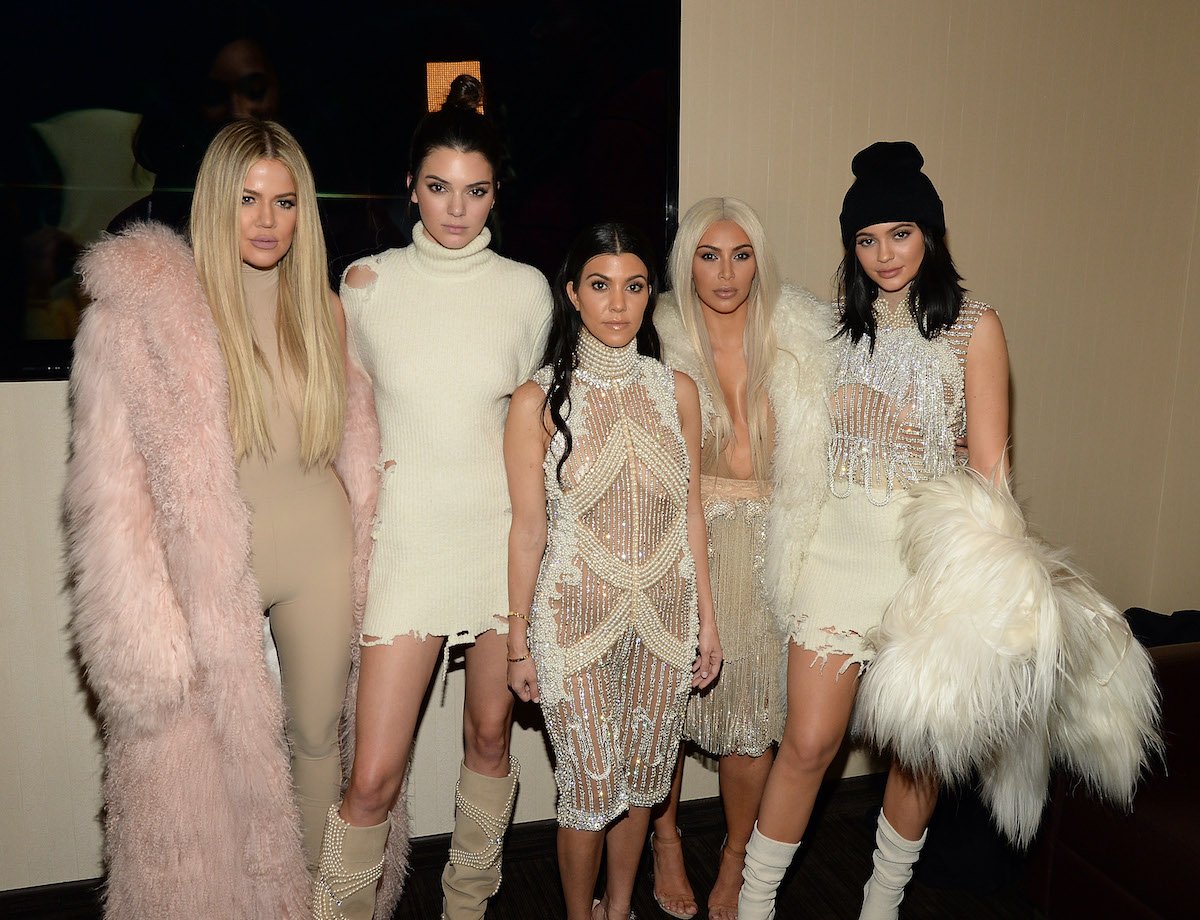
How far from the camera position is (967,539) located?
2006mm

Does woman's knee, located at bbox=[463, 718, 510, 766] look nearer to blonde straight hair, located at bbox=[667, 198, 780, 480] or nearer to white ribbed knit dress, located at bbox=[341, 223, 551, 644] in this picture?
white ribbed knit dress, located at bbox=[341, 223, 551, 644]

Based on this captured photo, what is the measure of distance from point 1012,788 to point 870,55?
7.21ft

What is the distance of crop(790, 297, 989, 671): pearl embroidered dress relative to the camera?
220 centimetres

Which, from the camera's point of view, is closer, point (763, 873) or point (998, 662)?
point (998, 662)

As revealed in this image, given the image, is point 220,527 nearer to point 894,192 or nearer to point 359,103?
point 359,103

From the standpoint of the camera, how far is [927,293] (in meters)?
2.22

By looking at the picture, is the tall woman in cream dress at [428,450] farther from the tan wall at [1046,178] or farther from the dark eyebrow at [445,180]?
the tan wall at [1046,178]

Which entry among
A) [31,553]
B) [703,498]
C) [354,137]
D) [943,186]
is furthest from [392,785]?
[943,186]

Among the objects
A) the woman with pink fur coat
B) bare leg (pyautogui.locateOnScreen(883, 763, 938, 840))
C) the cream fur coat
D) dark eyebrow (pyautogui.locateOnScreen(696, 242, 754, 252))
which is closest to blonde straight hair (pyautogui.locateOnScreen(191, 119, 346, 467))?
the woman with pink fur coat

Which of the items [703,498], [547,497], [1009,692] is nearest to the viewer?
[1009,692]

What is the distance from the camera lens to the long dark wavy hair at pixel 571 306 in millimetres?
2096

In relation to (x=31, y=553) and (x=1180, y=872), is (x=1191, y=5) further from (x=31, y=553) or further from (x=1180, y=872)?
(x=31, y=553)

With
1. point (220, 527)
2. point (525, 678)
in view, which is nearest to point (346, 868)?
point (525, 678)

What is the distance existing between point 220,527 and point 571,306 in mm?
912
